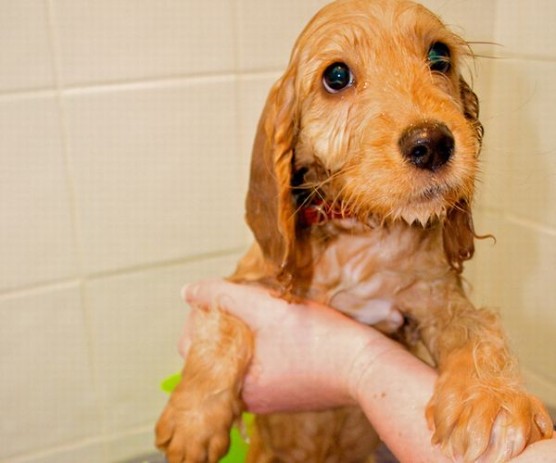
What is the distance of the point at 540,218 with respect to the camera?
5.11 feet

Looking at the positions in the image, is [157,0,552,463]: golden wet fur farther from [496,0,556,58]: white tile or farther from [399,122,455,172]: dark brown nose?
[496,0,556,58]: white tile

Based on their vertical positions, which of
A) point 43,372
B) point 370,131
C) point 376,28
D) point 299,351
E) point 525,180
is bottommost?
point 43,372

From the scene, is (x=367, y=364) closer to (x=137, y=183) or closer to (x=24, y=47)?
(x=137, y=183)

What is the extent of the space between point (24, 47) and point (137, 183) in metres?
0.33

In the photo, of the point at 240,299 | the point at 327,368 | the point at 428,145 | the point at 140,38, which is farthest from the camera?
the point at 140,38

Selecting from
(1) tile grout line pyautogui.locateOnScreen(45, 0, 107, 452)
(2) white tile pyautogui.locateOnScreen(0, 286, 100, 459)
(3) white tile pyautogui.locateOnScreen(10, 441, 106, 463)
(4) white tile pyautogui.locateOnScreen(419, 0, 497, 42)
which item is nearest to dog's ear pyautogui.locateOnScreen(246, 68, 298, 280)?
(1) tile grout line pyautogui.locateOnScreen(45, 0, 107, 452)

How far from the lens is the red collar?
115cm

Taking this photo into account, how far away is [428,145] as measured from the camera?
897 mm

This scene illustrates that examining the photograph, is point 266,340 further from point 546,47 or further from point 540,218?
point 546,47

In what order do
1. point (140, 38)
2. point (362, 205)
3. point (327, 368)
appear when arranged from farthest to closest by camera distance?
point (140, 38), point (327, 368), point (362, 205)

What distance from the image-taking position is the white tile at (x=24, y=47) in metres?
1.29

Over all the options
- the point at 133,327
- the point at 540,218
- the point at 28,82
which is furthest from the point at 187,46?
the point at 540,218

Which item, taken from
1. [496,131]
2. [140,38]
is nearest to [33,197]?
[140,38]

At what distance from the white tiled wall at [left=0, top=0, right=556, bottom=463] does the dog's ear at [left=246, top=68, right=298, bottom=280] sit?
0.35 metres
